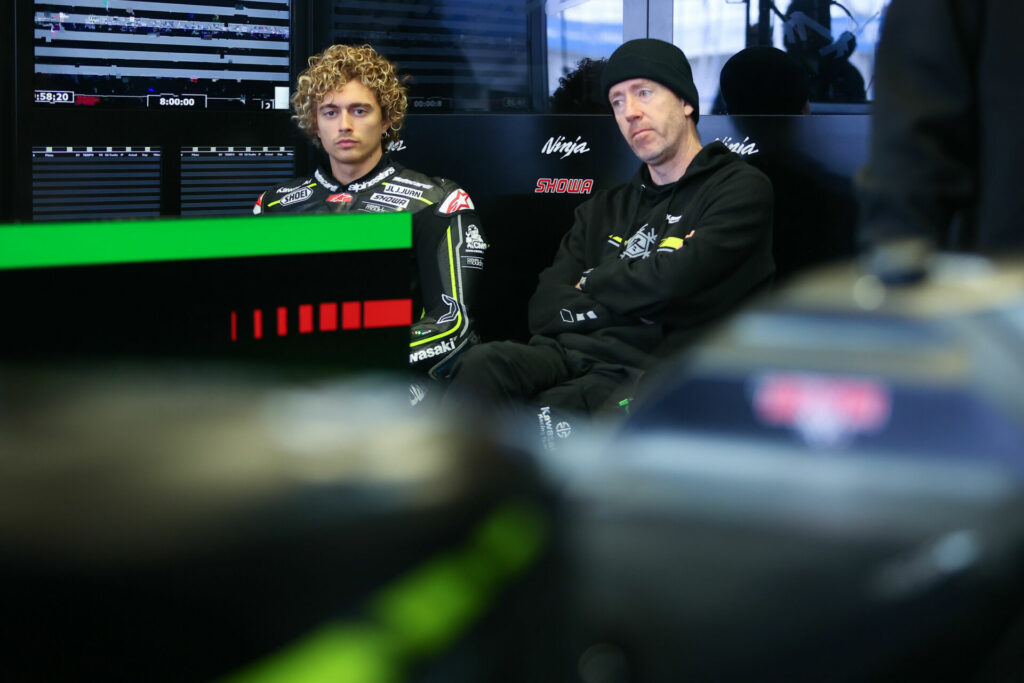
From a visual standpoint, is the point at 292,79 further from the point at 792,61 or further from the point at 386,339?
the point at 386,339

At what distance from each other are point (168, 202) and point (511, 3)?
1.45m

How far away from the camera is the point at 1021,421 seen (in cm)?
31

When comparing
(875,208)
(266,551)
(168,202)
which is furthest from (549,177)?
(266,551)

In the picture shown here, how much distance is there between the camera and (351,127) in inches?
141

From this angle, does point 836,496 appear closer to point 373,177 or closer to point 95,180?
point 373,177

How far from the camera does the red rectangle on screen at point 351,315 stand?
1.91ft

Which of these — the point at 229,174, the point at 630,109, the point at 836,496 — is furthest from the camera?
the point at 229,174

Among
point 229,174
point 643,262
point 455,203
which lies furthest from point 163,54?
point 643,262

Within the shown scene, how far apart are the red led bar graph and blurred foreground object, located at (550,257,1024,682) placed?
0.77 feet

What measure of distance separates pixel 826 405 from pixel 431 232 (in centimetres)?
314

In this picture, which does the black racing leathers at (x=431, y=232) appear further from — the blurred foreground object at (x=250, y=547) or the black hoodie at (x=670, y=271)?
the blurred foreground object at (x=250, y=547)

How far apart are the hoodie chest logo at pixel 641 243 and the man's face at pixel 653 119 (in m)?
0.21

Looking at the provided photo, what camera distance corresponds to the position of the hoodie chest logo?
3303 millimetres

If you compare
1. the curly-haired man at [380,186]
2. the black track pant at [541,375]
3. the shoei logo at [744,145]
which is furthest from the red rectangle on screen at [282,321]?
the shoei logo at [744,145]
